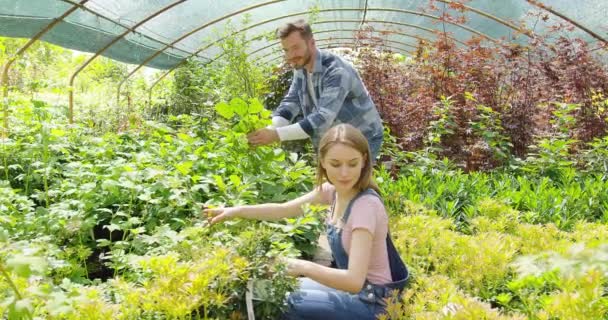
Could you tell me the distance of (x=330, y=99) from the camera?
308 centimetres

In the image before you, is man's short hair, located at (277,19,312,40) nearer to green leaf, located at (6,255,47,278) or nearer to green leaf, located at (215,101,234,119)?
green leaf, located at (215,101,234,119)

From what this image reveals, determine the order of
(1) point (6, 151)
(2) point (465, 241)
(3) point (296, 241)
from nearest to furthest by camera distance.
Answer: (2) point (465, 241) → (3) point (296, 241) → (1) point (6, 151)

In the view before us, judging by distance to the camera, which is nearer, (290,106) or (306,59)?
(306,59)

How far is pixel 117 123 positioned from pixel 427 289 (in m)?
9.08

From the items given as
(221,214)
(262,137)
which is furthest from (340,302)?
(262,137)

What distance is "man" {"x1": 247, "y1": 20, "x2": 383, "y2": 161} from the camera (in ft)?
9.75

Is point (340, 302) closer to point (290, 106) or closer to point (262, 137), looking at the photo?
point (262, 137)

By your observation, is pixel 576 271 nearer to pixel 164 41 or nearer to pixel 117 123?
pixel 117 123

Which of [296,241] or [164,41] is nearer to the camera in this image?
[296,241]

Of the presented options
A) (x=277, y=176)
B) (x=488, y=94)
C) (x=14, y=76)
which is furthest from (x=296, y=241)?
(x=14, y=76)

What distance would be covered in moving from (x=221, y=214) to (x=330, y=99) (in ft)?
3.69

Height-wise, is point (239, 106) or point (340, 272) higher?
point (239, 106)

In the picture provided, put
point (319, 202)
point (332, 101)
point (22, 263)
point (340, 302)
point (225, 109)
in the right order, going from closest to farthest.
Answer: point (22, 263) < point (340, 302) < point (319, 202) < point (225, 109) < point (332, 101)

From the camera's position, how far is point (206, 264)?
64.5 inches
